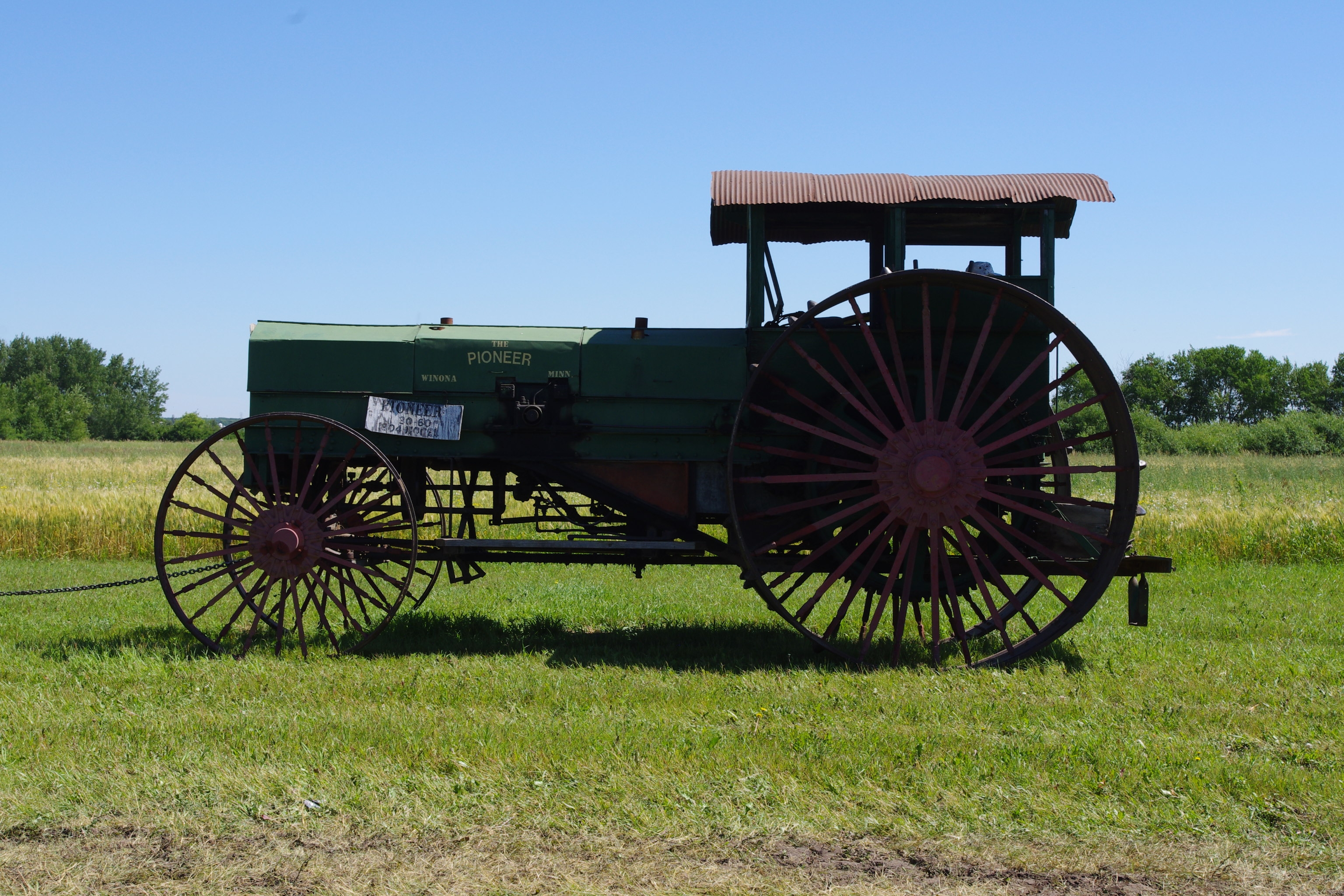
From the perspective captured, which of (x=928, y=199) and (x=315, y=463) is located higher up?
(x=928, y=199)

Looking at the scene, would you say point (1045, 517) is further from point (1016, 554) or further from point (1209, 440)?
point (1209, 440)

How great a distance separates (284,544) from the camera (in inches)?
278

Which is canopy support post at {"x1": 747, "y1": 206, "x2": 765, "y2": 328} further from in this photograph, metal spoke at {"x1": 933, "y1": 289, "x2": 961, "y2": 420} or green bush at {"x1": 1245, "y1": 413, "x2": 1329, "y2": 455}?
green bush at {"x1": 1245, "y1": 413, "x2": 1329, "y2": 455}

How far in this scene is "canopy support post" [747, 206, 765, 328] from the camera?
7367 mm

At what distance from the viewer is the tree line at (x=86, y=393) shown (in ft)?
273

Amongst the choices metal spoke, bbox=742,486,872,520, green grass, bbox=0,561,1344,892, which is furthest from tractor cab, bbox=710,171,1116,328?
green grass, bbox=0,561,1344,892

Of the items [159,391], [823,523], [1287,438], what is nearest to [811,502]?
[823,523]

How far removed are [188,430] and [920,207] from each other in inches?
3648

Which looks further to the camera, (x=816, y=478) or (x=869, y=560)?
(x=869, y=560)

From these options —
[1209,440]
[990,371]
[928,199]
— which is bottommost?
[990,371]

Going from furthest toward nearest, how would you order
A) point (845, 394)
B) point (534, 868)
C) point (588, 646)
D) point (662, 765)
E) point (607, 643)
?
point (607, 643), point (588, 646), point (845, 394), point (662, 765), point (534, 868)

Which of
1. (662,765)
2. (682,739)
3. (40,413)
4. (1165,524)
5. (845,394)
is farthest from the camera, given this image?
(40,413)

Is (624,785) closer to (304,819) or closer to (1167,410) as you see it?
(304,819)

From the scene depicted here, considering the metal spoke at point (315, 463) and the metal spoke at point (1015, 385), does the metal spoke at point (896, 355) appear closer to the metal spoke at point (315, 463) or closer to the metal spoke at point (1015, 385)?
the metal spoke at point (1015, 385)
